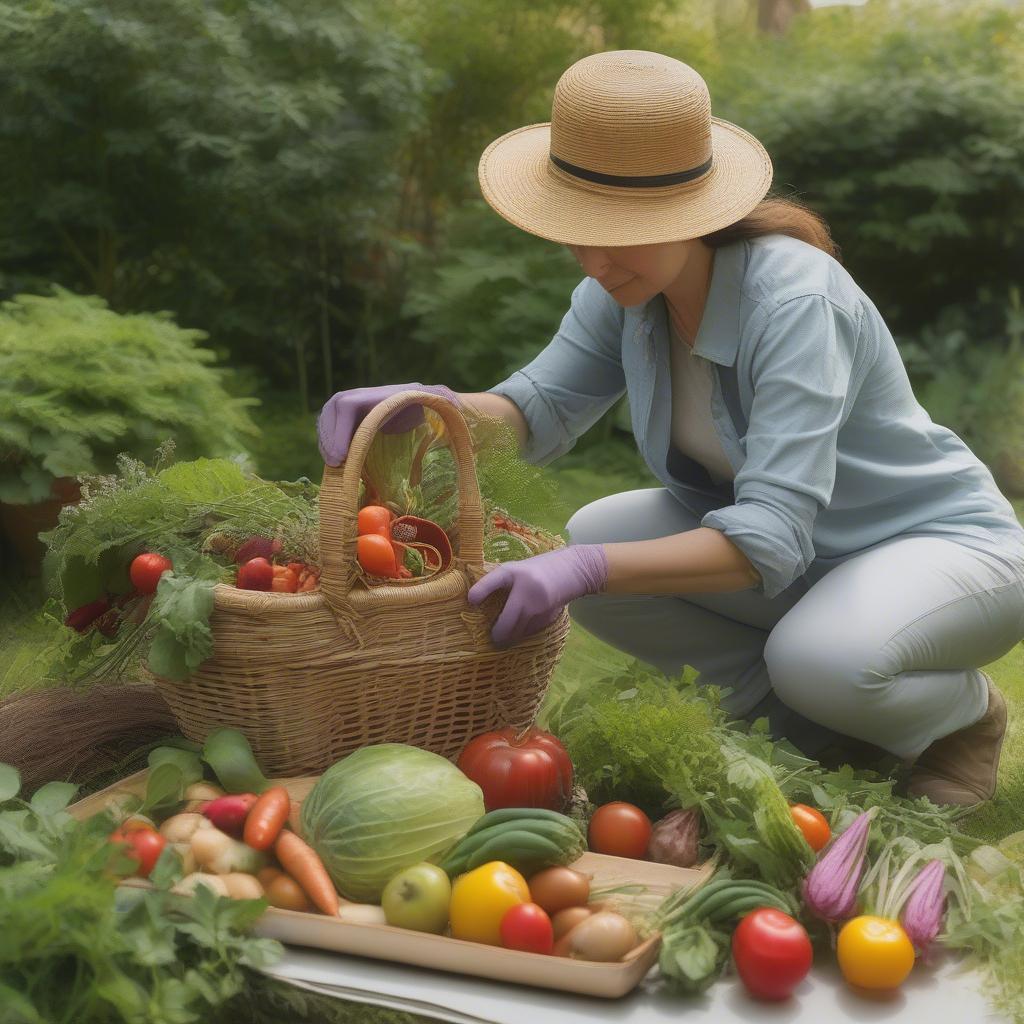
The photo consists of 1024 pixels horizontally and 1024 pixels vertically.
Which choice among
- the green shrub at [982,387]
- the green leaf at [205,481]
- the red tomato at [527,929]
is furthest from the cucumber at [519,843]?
the green shrub at [982,387]

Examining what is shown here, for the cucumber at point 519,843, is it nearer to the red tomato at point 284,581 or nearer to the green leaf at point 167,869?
the green leaf at point 167,869

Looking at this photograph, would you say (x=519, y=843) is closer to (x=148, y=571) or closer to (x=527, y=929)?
(x=527, y=929)

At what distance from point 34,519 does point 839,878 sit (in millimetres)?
2680

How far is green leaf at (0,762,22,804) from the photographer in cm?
221

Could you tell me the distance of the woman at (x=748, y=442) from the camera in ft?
7.87

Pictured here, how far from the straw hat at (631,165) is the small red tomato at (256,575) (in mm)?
741

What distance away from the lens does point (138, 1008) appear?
5.91ft

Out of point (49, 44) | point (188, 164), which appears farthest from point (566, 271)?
point (49, 44)

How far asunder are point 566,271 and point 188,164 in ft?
5.18

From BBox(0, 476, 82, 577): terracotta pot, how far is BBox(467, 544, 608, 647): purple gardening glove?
1848 mm

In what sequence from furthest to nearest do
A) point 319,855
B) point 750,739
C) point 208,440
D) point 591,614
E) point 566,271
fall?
point 566,271 → point 208,440 → point 591,614 → point 750,739 → point 319,855

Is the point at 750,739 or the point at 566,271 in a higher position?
the point at 750,739

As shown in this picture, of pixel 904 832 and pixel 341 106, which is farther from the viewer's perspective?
pixel 341 106

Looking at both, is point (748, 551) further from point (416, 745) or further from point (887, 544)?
point (416, 745)
